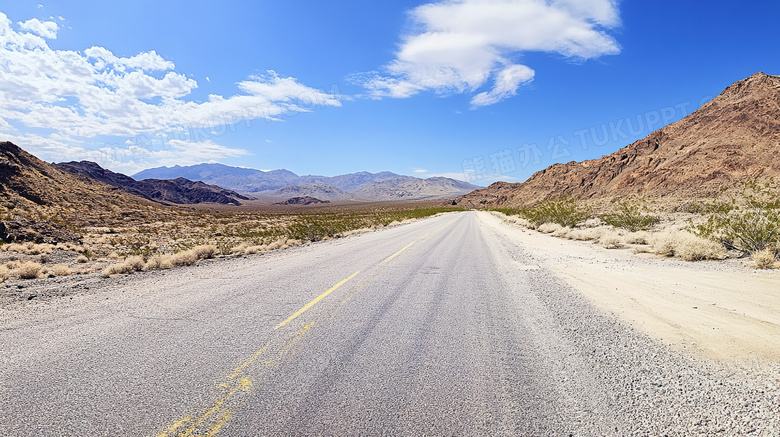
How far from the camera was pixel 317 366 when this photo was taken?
3.59 metres

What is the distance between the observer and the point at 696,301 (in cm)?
602

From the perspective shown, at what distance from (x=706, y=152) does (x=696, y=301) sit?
61658 millimetres

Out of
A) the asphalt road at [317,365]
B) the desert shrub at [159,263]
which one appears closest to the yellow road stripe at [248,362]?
the asphalt road at [317,365]

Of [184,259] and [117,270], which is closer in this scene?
[117,270]

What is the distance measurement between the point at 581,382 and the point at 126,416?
4.11m

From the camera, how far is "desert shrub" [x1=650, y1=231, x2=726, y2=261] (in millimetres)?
9742

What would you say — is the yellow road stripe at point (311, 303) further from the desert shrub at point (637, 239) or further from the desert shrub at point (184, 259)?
the desert shrub at point (637, 239)

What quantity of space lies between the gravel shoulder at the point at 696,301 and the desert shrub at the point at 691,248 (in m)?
0.46

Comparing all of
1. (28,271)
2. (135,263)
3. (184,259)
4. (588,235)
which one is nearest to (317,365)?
(135,263)

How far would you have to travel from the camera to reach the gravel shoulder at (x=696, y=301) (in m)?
4.14

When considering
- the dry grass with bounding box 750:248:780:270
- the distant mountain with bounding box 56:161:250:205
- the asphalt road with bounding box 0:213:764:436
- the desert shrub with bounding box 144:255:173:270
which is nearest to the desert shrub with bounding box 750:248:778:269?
the dry grass with bounding box 750:248:780:270

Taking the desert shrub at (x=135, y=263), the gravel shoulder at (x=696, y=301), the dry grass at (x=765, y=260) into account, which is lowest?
the gravel shoulder at (x=696, y=301)

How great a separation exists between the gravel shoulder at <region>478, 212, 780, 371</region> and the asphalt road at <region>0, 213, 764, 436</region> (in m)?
0.65

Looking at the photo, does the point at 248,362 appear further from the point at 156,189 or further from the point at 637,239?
the point at 156,189
